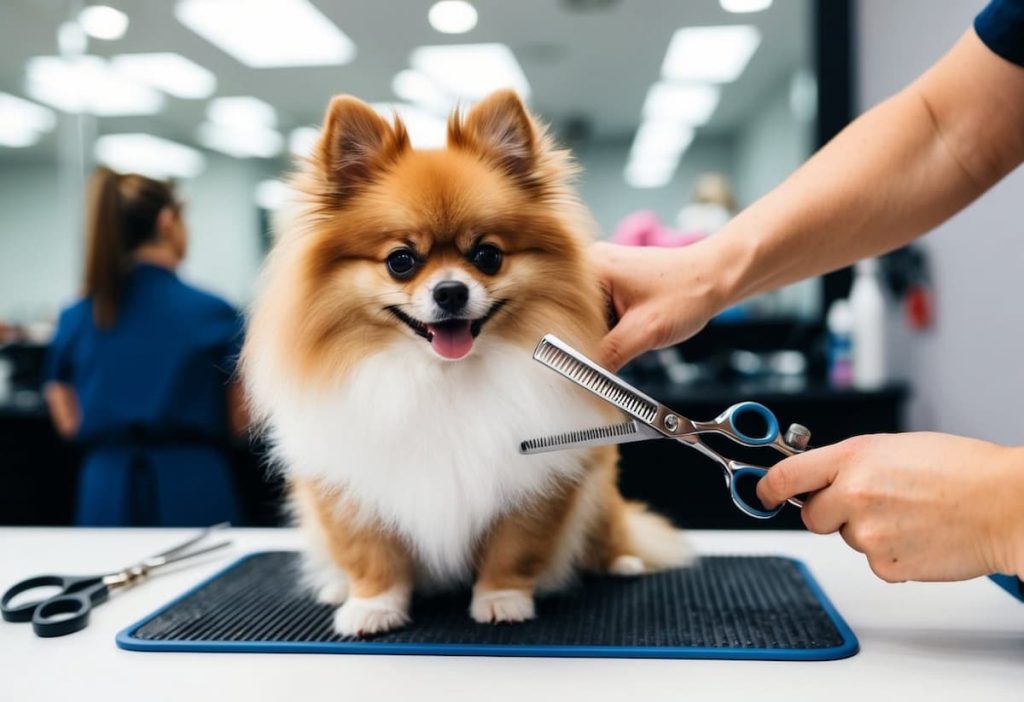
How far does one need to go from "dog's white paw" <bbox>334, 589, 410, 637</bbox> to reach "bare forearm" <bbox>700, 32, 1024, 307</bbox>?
0.58 m

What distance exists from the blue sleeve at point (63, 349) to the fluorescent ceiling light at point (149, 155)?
1.92 meters

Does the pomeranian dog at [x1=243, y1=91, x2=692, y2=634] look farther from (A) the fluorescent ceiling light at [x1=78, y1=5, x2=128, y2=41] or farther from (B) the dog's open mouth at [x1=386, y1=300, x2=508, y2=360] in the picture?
(A) the fluorescent ceiling light at [x1=78, y1=5, x2=128, y2=41]

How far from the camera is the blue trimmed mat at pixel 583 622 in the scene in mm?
834

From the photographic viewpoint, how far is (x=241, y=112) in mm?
4555

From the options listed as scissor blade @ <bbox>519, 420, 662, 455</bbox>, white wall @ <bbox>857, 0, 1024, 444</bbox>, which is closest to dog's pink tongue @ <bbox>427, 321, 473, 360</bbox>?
scissor blade @ <bbox>519, 420, 662, 455</bbox>

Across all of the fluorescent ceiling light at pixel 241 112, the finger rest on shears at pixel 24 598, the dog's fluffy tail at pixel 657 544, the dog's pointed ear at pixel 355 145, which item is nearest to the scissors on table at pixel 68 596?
the finger rest on shears at pixel 24 598

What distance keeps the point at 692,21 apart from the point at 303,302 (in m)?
2.86

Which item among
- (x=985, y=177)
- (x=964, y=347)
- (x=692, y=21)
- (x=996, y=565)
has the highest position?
(x=692, y=21)

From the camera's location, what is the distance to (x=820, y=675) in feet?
2.50

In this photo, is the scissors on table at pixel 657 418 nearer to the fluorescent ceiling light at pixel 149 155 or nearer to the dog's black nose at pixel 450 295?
the dog's black nose at pixel 450 295

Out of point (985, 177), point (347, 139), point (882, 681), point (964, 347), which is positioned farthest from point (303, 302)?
point (964, 347)

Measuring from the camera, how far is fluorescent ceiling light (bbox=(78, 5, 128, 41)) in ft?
12.4

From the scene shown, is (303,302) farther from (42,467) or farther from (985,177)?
(42,467)

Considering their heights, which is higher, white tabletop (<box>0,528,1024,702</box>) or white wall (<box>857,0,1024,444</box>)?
white wall (<box>857,0,1024,444</box>)
